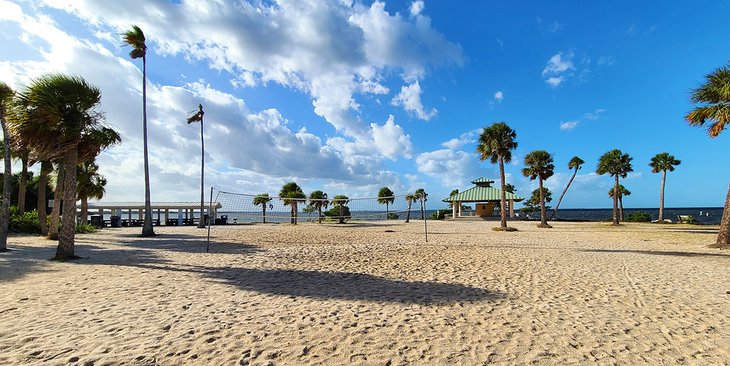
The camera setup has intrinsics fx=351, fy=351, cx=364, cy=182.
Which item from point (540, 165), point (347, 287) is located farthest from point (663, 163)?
point (347, 287)

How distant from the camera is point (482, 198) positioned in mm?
39625

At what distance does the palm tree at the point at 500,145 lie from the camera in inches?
930

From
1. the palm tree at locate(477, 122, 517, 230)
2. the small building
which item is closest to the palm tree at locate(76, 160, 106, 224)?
the palm tree at locate(477, 122, 517, 230)

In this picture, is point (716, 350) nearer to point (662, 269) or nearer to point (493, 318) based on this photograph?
point (493, 318)

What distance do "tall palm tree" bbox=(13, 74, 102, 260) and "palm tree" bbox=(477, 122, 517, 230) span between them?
70.2ft

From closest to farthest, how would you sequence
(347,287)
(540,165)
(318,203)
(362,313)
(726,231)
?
1. (362,313)
2. (347,287)
3. (726,231)
4. (540,165)
5. (318,203)

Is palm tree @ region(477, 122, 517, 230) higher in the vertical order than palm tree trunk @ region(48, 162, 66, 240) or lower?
higher

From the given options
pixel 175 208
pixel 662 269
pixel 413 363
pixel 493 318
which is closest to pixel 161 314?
pixel 413 363

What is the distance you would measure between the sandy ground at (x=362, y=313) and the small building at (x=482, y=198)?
99.2ft

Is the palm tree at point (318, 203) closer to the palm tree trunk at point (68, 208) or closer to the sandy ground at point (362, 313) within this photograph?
the palm tree trunk at point (68, 208)

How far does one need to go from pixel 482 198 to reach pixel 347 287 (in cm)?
3546

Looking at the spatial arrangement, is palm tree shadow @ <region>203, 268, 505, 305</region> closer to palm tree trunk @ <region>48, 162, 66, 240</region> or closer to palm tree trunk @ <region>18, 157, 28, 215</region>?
palm tree trunk @ <region>48, 162, 66, 240</region>

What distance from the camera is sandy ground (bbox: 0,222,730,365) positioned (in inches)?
149

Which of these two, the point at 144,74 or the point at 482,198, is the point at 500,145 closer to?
the point at 482,198
